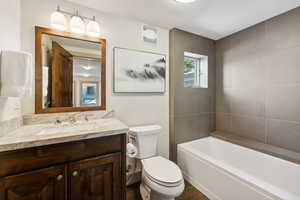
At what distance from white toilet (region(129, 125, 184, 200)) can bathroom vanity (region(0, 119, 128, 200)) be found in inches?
12.4

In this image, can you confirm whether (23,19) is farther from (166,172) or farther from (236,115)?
(236,115)

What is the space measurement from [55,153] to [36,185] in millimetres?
217

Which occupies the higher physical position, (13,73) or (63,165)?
(13,73)

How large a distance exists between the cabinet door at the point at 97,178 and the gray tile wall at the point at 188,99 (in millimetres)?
1129

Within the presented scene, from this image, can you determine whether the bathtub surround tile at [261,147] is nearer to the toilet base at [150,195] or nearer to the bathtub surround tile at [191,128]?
the bathtub surround tile at [191,128]

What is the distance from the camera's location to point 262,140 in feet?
6.08

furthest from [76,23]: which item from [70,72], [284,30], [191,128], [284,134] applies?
[284,134]

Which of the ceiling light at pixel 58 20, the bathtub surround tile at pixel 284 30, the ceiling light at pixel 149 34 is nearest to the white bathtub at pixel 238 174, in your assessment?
the bathtub surround tile at pixel 284 30

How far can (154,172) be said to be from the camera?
138cm

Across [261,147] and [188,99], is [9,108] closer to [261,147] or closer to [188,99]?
[188,99]

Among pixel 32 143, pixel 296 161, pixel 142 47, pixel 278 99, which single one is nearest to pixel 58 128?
pixel 32 143

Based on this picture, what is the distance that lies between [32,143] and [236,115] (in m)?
2.51

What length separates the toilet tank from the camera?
1.62 m

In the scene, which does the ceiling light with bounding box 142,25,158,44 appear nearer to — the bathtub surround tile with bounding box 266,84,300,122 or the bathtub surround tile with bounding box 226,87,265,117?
the bathtub surround tile with bounding box 226,87,265,117
